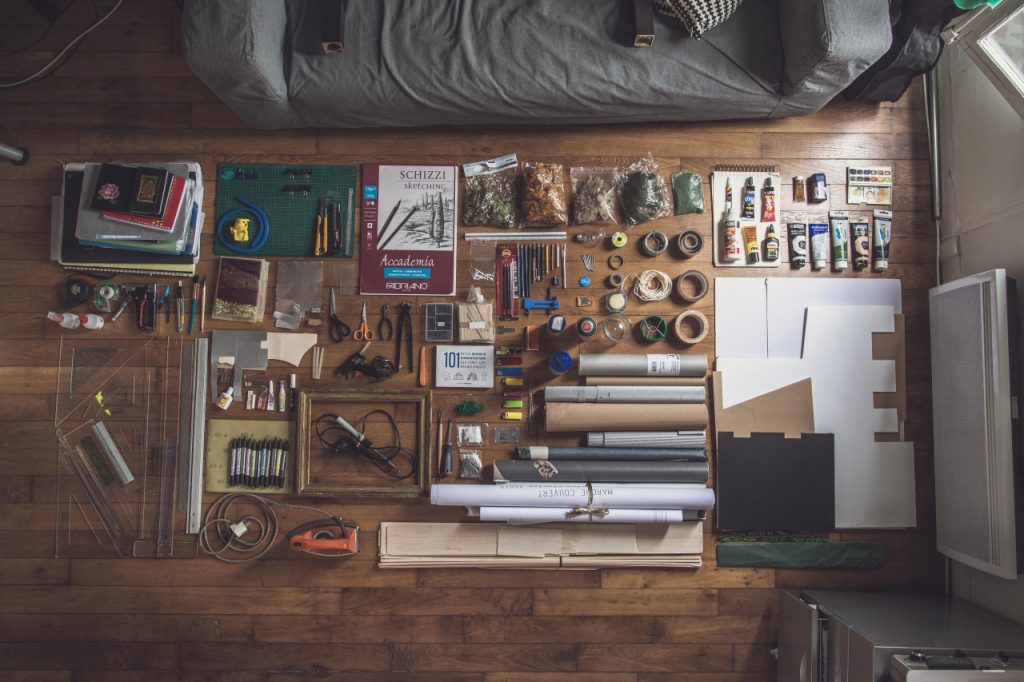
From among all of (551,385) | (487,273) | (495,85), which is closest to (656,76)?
(495,85)

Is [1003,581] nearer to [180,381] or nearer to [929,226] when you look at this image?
[929,226]

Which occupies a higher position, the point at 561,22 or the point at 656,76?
the point at 561,22

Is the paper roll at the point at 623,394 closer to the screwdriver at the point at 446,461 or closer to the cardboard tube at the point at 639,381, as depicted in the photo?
the cardboard tube at the point at 639,381

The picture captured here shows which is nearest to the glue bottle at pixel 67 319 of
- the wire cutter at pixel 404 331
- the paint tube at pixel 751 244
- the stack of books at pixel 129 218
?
the stack of books at pixel 129 218

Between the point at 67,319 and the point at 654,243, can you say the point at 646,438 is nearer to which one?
the point at 654,243

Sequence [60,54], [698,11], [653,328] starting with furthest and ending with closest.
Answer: [60,54] < [653,328] < [698,11]

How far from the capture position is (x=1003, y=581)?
199 cm

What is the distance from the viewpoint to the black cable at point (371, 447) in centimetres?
220

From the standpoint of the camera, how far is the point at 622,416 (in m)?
2.14

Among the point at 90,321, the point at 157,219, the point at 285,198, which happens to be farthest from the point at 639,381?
the point at 90,321

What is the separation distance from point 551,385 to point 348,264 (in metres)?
0.94

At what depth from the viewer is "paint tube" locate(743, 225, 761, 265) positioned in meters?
2.22

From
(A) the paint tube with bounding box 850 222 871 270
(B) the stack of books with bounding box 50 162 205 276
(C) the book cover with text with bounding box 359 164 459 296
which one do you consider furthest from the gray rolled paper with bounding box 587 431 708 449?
(B) the stack of books with bounding box 50 162 205 276

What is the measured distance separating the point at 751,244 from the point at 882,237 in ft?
1.74
